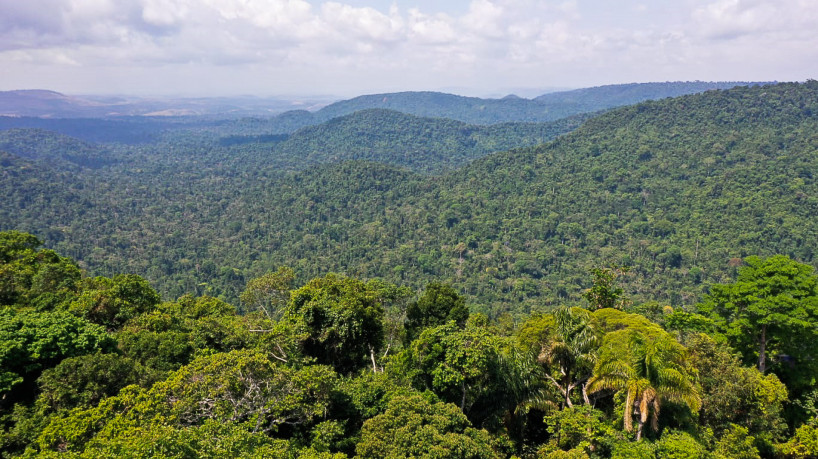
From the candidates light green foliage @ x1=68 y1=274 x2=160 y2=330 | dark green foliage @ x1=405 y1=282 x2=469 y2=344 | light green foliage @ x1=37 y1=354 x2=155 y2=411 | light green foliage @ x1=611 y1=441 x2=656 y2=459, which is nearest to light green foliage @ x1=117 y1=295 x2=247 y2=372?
light green foliage @ x1=68 y1=274 x2=160 y2=330

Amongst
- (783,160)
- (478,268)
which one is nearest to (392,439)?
(478,268)

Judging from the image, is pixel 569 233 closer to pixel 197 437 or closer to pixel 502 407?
pixel 502 407

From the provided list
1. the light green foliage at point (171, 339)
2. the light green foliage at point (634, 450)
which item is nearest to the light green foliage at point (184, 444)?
the light green foliage at point (171, 339)

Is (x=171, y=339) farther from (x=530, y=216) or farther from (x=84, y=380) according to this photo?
(x=530, y=216)

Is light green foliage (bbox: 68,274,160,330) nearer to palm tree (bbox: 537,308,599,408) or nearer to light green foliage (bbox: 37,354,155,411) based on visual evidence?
light green foliage (bbox: 37,354,155,411)

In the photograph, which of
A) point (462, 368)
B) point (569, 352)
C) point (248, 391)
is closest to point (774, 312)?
point (569, 352)
